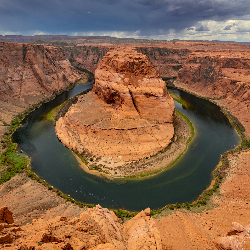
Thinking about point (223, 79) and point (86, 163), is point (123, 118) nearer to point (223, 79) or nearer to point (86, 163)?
point (86, 163)

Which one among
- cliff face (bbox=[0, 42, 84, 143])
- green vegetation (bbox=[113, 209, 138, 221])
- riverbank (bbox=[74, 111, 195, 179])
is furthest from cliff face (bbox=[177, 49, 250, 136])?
cliff face (bbox=[0, 42, 84, 143])

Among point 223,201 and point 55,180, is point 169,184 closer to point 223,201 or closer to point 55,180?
point 223,201

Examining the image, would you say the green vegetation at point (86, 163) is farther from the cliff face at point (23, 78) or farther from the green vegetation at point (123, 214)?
the cliff face at point (23, 78)

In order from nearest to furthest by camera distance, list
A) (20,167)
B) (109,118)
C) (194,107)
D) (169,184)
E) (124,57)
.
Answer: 1. (169,184)
2. (20,167)
3. (109,118)
4. (124,57)
5. (194,107)

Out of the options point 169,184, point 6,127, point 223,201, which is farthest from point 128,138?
point 6,127

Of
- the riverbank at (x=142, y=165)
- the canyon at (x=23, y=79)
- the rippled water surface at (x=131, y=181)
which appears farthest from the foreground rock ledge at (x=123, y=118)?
the canyon at (x=23, y=79)
